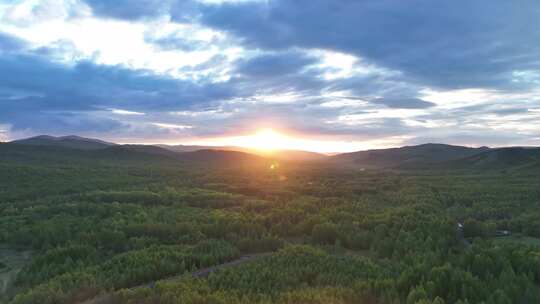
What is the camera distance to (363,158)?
192875 millimetres

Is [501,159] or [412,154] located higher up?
[501,159]

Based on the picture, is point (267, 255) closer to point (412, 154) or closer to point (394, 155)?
point (412, 154)

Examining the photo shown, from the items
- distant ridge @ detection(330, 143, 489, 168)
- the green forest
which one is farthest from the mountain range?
the green forest

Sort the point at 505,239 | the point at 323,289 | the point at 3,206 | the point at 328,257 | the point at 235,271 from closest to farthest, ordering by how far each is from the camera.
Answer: the point at 323,289
the point at 235,271
the point at 328,257
the point at 505,239
the point at 3,206

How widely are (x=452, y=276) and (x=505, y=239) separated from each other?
8.16m

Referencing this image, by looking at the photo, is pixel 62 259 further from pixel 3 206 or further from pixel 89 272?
pixel 3 206

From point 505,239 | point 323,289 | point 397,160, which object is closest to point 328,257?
point 323,289

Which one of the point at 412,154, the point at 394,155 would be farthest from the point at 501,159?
the point at 394,155

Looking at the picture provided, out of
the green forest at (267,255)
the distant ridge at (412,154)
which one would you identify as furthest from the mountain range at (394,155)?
the green forest at (267,255)

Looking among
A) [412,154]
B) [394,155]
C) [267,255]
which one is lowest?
[267,255]

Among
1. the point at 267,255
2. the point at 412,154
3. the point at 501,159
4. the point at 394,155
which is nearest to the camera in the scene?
the point at 267,255

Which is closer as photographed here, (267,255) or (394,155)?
(267,255)

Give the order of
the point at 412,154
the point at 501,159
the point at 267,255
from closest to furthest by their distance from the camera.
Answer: the point at 267,255
the point at 501,159
the point at 412,154

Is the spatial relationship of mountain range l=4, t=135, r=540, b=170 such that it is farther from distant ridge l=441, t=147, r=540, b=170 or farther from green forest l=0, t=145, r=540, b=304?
green forest l=0, t=145, r=540, b=304
